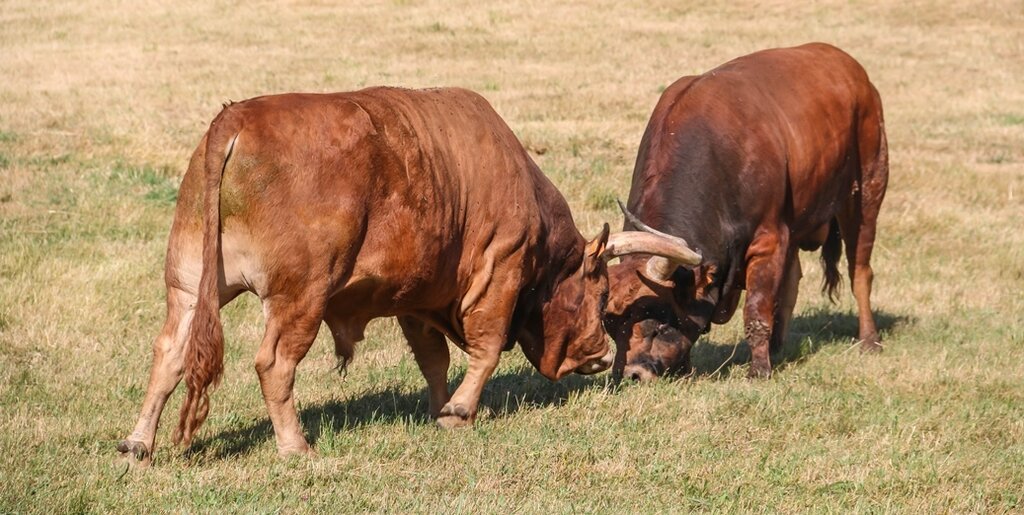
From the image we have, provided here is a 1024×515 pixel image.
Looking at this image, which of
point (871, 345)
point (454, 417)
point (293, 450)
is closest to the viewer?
point (293, 450)

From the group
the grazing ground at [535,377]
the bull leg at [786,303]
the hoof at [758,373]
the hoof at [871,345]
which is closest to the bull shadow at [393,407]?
the grazing ground at [535,377]

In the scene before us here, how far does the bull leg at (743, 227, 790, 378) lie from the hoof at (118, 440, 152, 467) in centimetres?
437

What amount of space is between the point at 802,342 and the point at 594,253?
288 cm

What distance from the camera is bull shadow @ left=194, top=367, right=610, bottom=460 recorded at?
707cm

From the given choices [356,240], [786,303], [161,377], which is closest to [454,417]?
[356,240]

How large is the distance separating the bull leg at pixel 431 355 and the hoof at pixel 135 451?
6.48 feet

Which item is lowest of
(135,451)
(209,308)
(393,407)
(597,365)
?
(393,407)

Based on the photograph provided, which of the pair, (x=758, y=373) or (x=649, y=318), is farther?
(x=758, y=373)

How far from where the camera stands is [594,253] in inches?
322

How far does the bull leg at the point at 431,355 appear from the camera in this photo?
8.00m

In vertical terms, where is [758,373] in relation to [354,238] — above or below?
below

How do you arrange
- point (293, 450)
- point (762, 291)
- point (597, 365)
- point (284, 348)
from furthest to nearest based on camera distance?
point (762, 291)
point (597, 365)
point (293, 450)
point (284, 348)

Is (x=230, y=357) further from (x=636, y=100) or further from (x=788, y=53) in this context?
(x=636, y=100)

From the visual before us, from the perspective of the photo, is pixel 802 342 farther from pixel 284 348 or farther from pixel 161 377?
pixel 161 377
